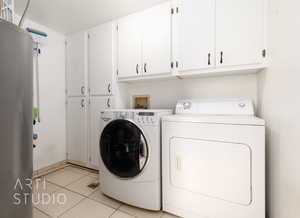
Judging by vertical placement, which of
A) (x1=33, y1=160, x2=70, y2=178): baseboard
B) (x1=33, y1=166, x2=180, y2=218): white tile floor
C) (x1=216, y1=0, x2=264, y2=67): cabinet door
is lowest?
(x1=33, y1=166, x2=180, y2=218): white tile floor

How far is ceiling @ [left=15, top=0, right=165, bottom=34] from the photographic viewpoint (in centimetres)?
160

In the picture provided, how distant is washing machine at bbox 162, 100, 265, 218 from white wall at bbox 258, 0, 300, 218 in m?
0.10

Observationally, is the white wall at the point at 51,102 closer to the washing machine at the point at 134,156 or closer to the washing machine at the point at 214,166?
the washing machine at the point at 134,156

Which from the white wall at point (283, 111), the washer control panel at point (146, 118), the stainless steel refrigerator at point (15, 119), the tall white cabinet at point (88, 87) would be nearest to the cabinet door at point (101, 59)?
the tall white cabinet at point (88, 87)

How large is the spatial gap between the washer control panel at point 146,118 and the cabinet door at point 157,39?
60 cm

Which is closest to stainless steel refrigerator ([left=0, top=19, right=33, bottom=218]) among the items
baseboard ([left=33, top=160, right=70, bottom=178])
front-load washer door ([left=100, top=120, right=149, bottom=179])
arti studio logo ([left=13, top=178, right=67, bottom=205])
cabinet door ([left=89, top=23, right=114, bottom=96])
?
arti studio logo ([left=13, top=178, right=67, bottom=205])

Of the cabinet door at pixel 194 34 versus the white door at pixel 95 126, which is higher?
the cabinet door at pixel 194 34

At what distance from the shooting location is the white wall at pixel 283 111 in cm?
72

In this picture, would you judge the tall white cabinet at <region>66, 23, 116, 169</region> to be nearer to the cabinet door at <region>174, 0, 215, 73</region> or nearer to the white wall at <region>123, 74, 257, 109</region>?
the white wall at <region>123, 74, 257, 109</region>

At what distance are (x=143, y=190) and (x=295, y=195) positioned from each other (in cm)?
105

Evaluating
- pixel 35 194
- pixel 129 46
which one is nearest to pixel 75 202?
pixel 35 194

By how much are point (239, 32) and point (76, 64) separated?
226 centimetres

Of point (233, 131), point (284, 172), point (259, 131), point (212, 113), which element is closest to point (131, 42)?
point (212, 113)

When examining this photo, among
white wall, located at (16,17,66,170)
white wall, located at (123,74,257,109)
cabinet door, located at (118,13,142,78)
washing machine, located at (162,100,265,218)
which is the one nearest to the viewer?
washing machine, located at (162,100,265,218)
